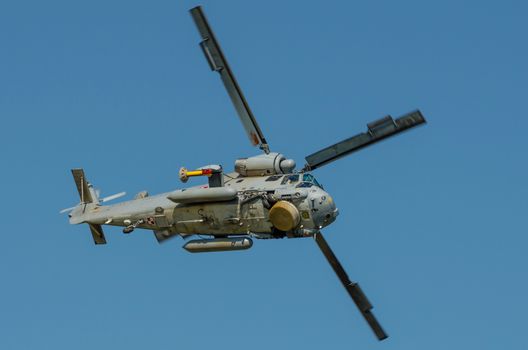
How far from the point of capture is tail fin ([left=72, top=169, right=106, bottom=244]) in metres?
49.4

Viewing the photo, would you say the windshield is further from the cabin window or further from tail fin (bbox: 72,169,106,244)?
tail fin (bbox: 72,169,106,244)

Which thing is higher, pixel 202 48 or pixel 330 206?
pixel 202 48

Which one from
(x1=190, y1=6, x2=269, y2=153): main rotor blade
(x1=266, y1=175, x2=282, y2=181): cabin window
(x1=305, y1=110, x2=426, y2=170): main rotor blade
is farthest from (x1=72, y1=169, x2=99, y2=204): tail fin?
(x1=305, y1=110, x2=426, y2=170): main rotor blade

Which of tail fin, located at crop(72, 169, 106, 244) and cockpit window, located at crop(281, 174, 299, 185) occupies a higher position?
tail fin, located at crop(72, 169, 106, 244)

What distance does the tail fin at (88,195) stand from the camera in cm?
4941

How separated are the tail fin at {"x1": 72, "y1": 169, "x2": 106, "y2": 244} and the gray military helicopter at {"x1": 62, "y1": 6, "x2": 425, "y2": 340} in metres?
1.14

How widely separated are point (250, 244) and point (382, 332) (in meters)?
9.24

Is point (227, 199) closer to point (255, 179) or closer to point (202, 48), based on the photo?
point (255, 179)

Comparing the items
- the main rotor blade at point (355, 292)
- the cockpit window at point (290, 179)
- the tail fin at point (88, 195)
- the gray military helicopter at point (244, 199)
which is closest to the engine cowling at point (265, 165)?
the gray military helicopter at point (244, 199)

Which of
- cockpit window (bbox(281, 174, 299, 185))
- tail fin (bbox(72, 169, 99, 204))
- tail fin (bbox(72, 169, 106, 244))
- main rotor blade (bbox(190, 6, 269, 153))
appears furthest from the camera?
tail fin (bbox(72, 169, 99, 204))

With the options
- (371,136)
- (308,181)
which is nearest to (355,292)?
(308,181)

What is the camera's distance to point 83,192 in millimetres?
50250

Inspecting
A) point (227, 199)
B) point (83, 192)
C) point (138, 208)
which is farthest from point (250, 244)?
point (83, 192)

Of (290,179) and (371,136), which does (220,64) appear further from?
(371,136)
